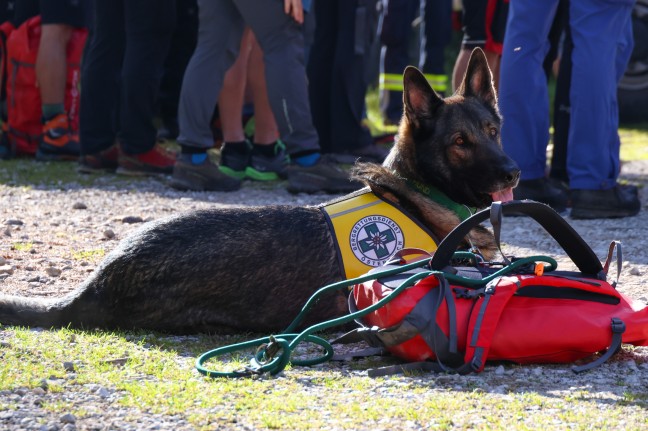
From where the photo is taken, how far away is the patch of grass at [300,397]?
3.17 metres

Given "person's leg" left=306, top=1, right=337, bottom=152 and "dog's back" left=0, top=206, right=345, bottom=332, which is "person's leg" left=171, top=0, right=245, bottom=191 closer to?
"person's leg" left=306, top=1, right=337, bottom=152

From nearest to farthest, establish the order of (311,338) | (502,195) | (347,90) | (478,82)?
(311,338) < (502,195) < (478,82) < (347,90)

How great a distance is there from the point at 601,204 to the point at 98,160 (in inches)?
163

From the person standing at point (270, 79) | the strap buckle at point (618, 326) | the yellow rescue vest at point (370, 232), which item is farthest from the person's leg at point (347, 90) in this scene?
the strap buckle at point (618, 326)

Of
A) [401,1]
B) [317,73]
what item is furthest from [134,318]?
[401,1]

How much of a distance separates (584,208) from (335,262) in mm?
2993

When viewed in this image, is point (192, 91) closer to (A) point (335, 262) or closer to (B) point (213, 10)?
(B) point (213, 10)

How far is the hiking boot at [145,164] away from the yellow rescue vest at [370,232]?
4.31 meters

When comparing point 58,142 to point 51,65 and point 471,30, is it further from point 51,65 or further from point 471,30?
point 471,30

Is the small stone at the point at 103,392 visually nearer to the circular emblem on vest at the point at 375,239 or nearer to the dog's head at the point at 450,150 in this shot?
the circular emblem on vest at the point at 375,239

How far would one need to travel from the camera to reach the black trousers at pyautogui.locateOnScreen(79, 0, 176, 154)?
8.07m

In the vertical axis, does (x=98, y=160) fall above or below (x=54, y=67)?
below

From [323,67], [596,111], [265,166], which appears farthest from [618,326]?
[323,67]

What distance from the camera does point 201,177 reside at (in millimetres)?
7930
